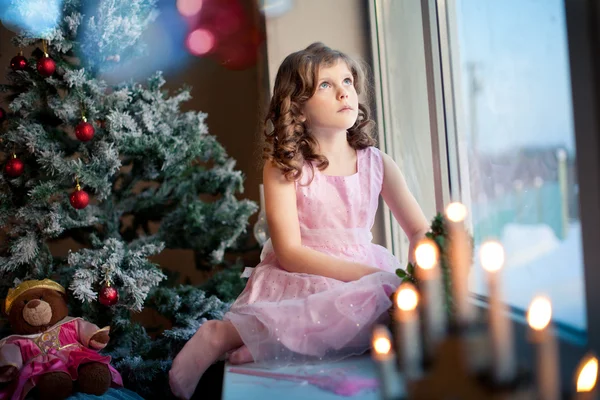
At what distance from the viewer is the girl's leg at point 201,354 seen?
1.64m

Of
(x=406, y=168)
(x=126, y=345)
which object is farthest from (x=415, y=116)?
(x=126, y=345)

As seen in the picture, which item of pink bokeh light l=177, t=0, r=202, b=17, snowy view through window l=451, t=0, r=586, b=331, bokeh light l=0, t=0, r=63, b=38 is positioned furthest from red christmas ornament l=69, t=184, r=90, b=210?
pink bokeh light l=177, t=0, r=202, b=17

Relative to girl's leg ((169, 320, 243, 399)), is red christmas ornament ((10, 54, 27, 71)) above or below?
above

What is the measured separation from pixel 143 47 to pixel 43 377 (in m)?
1.36

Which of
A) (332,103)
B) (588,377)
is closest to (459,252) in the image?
(588,377)

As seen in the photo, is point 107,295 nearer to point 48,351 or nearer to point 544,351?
point 48,351

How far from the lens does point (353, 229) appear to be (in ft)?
6.06

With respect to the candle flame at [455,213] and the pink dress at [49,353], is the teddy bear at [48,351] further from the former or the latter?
the candle flame at [455,213]

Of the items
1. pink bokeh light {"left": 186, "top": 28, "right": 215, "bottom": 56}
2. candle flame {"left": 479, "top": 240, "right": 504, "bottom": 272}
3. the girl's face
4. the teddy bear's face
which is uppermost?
pink bokeh light {"left": 186, "top": 28, "right": 215, "bottom": 56}

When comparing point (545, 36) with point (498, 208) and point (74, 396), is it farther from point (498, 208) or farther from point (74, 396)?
point (74, 396)

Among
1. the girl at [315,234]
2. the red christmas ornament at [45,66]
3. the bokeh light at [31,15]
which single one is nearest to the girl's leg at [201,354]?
the girl at [315,234]

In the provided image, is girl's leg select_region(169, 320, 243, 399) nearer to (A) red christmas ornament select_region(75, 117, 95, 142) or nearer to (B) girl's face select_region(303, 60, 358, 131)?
(B) girl's face select_region(303, 60, 358, 131)

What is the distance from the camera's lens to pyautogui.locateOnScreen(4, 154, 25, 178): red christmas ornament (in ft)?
7.85

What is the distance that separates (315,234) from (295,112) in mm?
344
